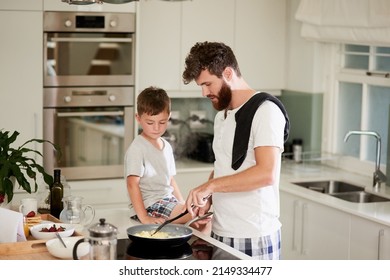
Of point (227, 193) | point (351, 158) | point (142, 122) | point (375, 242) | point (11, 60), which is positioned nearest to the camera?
point (227, 193)

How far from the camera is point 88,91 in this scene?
462 centimetres

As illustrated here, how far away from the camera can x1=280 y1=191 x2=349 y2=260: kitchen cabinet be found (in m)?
4.11

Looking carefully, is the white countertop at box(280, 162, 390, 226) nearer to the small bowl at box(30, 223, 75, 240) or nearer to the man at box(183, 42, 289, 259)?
the man at box(183, 42, 289, 259)

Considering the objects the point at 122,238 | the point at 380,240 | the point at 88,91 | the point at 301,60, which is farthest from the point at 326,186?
the point at 122,238

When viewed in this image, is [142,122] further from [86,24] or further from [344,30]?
[344,30]

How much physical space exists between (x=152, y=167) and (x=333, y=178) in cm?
182

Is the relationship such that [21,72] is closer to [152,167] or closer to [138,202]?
[152,167]

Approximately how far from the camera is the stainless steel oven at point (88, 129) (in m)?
4.57

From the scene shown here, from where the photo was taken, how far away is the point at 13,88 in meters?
4.48

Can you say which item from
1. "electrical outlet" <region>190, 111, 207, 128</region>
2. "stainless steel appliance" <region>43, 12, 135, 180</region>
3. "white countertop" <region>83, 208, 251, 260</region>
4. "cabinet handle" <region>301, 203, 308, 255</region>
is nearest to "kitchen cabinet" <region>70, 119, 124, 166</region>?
"stainless steel appliance" <region>43, 12, 135, 180</region>

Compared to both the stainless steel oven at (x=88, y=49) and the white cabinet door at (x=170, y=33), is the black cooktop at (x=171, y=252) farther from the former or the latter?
the white cabinet door at (x=170, y=33)

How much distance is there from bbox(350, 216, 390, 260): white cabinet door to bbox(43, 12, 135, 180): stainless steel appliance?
1.45 meters
